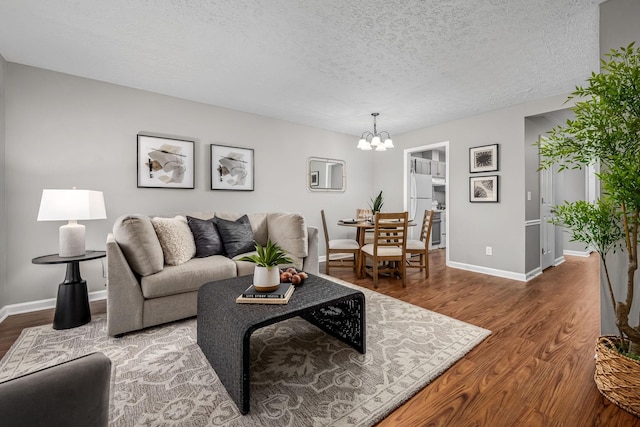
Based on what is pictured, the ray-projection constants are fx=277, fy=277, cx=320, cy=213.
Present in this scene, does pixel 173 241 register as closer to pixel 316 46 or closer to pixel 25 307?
pixel 25 307

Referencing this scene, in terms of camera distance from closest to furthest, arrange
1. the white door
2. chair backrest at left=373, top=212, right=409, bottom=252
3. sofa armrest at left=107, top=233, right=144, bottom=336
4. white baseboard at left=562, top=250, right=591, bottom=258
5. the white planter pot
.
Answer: the white planter pot → sofa armrest at left=107, top=233, right=144, bottom=336 → chair backrest at left=373, top=212, right=409, bottom=252 → the white door → white baseboard at left=562, top=250, right=591, bottom=258

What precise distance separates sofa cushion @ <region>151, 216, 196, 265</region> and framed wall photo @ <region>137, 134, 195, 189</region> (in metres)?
0.87

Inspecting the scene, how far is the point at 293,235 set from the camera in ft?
10.4

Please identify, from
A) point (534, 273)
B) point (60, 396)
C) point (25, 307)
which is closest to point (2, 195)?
point (25, 307)

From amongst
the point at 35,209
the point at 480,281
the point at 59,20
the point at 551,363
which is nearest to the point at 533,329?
the point at 551,363

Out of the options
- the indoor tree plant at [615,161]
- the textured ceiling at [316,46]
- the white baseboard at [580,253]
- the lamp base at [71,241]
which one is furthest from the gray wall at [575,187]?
the lamp base at [71,241]

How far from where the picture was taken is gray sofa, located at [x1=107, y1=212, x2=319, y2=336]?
2.14 meters

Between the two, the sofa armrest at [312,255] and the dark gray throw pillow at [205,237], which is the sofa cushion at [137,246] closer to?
the dark gray throw pillow at [205,237]

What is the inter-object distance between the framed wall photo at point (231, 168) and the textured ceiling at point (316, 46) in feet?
2.25

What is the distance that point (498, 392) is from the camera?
1500mm

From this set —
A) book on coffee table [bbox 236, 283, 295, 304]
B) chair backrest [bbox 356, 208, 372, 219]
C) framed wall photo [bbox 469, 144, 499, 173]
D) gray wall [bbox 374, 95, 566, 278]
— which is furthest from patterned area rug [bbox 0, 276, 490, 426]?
framed wall photo [bbox 469, 144, 499, 173]

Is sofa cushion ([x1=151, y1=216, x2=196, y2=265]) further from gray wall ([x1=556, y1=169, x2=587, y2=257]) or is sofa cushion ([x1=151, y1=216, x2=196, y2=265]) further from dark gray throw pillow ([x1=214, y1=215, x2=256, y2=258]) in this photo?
gray wall ([x1=556, y1=169, x2=587, y2=257])

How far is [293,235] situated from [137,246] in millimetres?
1499

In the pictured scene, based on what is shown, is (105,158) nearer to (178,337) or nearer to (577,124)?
(178,337)
